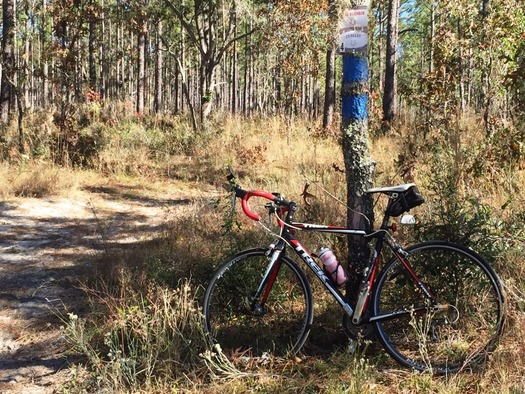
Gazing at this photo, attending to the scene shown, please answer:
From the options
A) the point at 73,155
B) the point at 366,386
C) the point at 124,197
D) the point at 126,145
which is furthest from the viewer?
the point at 126,145

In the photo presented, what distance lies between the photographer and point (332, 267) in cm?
299

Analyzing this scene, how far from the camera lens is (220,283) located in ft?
11.2

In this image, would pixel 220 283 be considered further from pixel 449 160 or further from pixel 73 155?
pixel 73 155

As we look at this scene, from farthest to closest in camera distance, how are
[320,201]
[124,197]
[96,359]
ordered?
[124,197]
[320,201]
[96,359]

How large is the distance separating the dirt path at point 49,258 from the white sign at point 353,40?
276 cm

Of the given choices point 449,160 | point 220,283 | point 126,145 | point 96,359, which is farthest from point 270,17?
point 96,359

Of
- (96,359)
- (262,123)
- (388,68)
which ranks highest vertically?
(388,68)

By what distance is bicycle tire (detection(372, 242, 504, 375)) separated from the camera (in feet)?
9.11

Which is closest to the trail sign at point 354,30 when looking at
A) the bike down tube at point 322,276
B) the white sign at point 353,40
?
the white sign at point 353,40

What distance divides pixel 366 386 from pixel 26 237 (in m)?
Result: 4.71

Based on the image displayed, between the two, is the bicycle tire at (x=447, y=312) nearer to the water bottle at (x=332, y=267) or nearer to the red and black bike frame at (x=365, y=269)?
the red and black bike frame at (x=365, y=269)

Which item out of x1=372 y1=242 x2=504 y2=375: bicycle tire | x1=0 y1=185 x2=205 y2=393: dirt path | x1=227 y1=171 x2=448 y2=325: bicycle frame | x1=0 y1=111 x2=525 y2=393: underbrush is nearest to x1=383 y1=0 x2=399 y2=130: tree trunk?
x1=0 y1=111 x2=525 y2=393: underbrush

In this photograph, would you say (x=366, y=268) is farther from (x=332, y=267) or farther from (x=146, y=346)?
(x=146, y=346)

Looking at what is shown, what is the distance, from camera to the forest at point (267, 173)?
9.23ft
